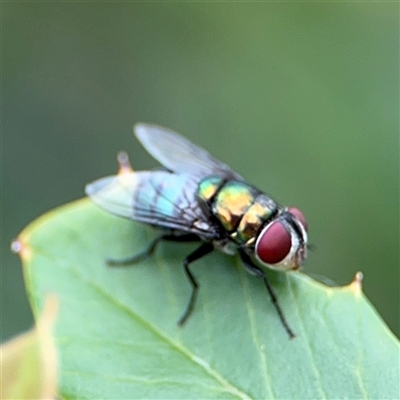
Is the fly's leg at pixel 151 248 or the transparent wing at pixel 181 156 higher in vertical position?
the transparent wing at pixel 181 156

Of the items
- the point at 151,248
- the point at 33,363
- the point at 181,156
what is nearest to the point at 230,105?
the point at 181,156

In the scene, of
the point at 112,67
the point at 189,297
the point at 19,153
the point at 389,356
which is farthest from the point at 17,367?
the point at 112,67

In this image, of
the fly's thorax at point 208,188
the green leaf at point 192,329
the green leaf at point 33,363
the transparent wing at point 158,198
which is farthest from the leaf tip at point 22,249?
the green leaf at point 33,363

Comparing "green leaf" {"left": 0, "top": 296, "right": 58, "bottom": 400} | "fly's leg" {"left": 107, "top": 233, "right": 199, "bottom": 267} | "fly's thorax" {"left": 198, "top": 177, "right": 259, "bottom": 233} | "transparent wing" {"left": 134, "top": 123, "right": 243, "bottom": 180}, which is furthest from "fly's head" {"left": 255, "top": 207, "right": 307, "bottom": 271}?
"green leaf" {"left": 0, "top": 296, "right": 58, "bottom": 400}

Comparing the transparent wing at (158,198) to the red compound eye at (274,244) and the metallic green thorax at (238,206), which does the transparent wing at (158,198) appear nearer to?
the metallic green thorax at (238,206)

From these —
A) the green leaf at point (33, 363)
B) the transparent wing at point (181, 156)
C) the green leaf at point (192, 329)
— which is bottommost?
the green leaf at point (192, 329)

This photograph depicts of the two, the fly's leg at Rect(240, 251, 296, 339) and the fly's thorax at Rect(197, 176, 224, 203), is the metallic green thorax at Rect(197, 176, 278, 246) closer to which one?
the fly's thorax at Rect(197, 176, 224, 203)

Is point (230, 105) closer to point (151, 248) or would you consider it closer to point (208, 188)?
point (208, 188)
